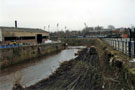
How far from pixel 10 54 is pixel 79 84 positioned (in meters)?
19.6

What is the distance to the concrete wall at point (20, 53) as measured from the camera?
2469cm

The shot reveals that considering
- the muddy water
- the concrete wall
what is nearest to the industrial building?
the concrete wall

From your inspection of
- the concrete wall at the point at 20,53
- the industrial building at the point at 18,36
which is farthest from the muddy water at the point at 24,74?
the industrial building at the point at 18,36

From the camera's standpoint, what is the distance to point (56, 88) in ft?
35.6

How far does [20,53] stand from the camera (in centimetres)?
2962

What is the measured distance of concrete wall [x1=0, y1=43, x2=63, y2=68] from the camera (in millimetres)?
24694

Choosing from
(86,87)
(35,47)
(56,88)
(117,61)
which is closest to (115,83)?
(117,61)

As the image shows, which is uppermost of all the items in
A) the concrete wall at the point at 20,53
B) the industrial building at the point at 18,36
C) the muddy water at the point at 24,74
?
the industrial building at the point at 18,36

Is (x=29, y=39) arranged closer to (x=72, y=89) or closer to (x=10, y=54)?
(x=10, y=54)

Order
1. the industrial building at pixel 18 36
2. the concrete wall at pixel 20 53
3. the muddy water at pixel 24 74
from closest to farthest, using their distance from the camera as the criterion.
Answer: the muddy water at pixel 24 74 < the concrete wall at pixel 20 53 < the industrial building at pixel 18 36

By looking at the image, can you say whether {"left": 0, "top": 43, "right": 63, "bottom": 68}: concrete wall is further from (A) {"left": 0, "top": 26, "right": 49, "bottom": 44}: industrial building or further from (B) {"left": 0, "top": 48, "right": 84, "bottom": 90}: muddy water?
(A) {"left": 0, "top": 26, "right": 49, "bottom": 44}: industrial building

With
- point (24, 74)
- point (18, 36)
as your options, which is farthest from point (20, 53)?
point (24, 74)

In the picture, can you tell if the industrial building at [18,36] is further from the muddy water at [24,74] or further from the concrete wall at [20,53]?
the muddy water at [24,74]

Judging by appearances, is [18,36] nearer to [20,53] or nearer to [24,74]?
[20,53]
